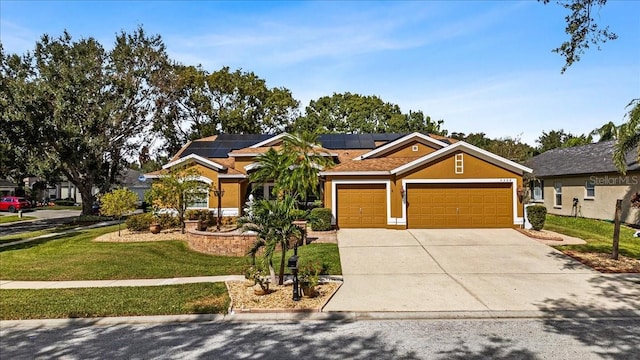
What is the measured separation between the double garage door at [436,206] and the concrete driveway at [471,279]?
2.23 m

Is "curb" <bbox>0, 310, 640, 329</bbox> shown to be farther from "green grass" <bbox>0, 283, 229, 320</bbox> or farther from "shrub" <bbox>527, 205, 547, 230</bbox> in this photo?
"shrub" <bbox>527, 205, 547, 230</bbox>

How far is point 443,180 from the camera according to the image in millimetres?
18875

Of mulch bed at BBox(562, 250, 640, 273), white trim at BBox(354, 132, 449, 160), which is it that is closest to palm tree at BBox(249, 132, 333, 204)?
mulch bed at BBox(562, 250, 640, 273)

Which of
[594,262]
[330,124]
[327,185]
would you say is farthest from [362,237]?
[330,124]

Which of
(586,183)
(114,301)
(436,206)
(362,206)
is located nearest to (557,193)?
(586,183)

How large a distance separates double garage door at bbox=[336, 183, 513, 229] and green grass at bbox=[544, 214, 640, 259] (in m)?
3.14

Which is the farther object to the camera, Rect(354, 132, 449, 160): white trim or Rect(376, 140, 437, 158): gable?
Rect(376, 140, 437, 158): gable

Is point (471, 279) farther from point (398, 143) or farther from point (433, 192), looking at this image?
point (398, 143)

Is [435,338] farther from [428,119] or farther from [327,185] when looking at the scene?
[428,119]

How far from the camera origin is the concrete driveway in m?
8.85

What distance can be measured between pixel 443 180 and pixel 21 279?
16.6 meters

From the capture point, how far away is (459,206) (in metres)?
18.8

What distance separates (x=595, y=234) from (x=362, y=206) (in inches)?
430

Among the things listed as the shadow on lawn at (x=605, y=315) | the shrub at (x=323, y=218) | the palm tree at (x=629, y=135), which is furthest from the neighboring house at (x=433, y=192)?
the shadow on lawn at (x=605, y=315)
